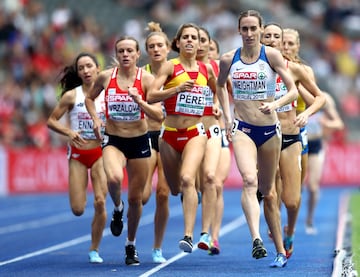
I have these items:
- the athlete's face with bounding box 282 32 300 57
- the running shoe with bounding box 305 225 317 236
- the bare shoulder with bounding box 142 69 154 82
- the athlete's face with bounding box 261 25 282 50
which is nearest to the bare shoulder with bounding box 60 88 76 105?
the bare shoulder with bounding box 142 69 154 82

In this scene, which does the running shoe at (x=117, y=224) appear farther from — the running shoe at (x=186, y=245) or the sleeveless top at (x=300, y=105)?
the sleeveless top at (x=300, y=105)

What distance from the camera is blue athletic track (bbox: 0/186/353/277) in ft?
39.4

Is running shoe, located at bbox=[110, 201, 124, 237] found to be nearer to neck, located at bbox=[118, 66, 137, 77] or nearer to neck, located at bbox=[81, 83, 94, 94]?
neck, located at bbox=[118, 66, 137, 77]

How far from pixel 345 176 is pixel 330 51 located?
4.03 meters

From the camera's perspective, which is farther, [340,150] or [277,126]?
[340,150]

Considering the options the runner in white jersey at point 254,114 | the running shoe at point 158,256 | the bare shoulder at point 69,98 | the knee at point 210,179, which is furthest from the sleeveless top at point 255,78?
the bare shoulder at point 69,98

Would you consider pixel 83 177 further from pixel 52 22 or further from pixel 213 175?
pixel 52 22

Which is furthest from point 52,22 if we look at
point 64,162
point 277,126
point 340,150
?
point 277,126

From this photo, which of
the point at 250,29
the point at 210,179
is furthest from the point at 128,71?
the point at 250,29

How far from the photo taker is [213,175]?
13148 mm

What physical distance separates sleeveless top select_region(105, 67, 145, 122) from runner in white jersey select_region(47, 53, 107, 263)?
915 millimetres

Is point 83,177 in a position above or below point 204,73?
below

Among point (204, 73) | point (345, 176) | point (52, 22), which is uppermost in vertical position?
point (52, 22)

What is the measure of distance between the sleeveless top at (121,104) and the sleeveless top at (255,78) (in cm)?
127
